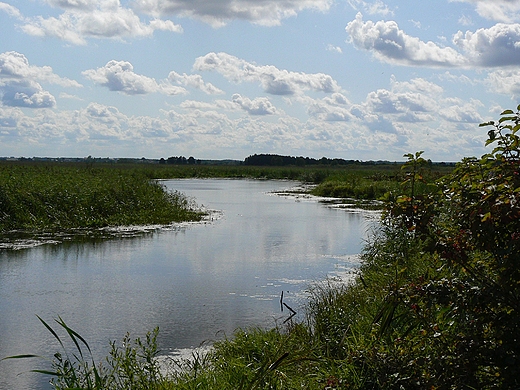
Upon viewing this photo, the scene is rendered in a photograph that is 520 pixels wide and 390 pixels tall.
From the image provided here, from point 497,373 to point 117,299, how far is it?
6.95 meters

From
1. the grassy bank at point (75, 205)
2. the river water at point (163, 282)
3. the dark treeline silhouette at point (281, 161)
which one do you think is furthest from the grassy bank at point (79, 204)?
the dark treeline silhouette at point (281, 161)

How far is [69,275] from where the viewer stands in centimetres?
1130

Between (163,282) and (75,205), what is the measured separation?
885 cm

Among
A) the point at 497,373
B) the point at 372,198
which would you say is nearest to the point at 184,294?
the point at 497,373

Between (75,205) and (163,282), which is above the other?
(75,205)

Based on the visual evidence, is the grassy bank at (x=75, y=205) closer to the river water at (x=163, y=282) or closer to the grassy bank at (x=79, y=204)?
the grassy bank at (x=79, y=204)

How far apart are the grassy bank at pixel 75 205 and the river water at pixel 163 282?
5.93 feet

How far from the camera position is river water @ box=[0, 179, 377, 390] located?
7.65 metres

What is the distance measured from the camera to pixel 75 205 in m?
18.6

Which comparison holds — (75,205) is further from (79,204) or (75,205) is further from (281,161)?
(281,161)

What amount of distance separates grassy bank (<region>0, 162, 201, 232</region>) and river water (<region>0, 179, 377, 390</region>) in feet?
5.93

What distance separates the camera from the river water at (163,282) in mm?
7648

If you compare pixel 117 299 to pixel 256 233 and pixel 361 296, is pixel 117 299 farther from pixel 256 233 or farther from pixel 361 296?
pixel 256 233

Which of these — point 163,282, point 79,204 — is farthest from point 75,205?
point 163,282
